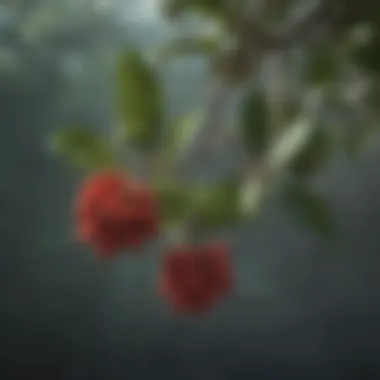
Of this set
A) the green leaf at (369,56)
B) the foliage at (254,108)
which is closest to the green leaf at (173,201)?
the foliage at (254,108)

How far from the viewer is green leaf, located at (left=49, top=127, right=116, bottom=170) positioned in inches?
33.9

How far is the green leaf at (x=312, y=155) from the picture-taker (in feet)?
2.80

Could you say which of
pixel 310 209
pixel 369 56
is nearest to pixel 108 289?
pixel 310 209

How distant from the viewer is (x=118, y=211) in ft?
2.76

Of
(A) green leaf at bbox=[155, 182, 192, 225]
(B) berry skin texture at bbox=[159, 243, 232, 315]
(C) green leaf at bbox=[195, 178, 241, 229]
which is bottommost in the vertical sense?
(B) berry skin texture at bbox=[159, 243, 232, 315]

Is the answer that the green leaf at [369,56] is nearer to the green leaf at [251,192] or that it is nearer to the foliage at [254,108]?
the foliage at [254,108]

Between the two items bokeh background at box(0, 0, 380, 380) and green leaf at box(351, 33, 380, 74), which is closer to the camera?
green leaf at box(351, 33, 380, 74)

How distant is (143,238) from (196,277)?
0.05 meters

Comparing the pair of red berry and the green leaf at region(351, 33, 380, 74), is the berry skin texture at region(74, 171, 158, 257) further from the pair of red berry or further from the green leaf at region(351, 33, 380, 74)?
the green leaf at region(351, 33, 380, 74)

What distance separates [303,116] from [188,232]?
128 millimetres

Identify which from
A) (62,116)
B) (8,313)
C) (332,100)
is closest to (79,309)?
(8,313)

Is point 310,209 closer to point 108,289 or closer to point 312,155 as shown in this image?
point 312,155

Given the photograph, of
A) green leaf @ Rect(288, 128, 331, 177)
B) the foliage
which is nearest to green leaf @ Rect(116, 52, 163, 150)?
the foliage

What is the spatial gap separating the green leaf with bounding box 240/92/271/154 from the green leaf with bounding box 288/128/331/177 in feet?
0.09
